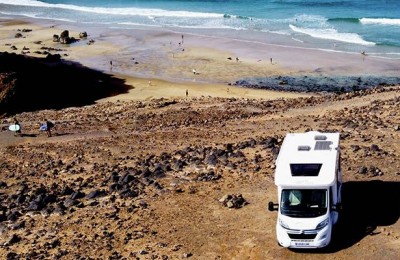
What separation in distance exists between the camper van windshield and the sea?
2002 inches

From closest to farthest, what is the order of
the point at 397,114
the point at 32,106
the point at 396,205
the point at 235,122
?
the point at 396,205 → the point at 397,114 → the point at 235,122 → the point at 32,106

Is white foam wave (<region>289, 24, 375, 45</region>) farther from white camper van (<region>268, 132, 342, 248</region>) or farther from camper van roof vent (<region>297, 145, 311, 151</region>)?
white camper van (<region>268, 132, 342, 248</region>)

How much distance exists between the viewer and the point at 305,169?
18.1 m

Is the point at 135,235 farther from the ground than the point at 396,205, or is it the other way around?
the point at 396,205

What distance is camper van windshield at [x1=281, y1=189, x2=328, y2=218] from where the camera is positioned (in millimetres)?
17750

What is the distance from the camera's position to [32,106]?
4906 cm

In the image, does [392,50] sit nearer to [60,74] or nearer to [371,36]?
[371,36]

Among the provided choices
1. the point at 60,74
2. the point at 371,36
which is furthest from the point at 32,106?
Answer: the point at 371,36

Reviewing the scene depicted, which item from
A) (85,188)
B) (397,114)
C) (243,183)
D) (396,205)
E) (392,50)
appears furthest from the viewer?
(392,50)

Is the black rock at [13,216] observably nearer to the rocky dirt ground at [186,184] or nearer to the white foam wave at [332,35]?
the rocky dirt ground at [186,184]

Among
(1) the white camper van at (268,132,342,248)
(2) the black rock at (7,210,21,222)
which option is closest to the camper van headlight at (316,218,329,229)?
(1) the white camper van at (268,132,342,248)

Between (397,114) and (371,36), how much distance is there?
156ft

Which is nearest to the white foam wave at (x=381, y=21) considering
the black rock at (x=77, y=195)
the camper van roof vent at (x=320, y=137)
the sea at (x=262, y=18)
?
the sea at (x=262, y=18)

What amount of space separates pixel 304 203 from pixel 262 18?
3166 inches
